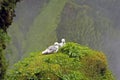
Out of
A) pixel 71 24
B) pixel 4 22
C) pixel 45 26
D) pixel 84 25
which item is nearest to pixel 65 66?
pixel 4 22

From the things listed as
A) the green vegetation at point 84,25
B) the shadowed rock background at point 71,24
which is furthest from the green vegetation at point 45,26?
the green vegetation at point 84,25

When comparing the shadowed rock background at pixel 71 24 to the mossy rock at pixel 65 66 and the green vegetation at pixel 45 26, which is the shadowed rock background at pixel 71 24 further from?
the mossy rock at pixel 65 66

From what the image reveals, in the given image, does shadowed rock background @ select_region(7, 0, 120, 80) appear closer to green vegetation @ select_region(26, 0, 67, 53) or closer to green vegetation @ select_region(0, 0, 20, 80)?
green vegetation @ select_region(26, 0, 67, 53)

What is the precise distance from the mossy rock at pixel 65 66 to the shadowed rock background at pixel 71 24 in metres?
64.3

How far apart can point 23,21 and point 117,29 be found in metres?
20.2

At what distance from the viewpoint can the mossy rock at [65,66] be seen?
36.9 feet

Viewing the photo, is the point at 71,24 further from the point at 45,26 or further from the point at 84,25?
the point at 45,26

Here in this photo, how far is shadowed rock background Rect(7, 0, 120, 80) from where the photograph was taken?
80.6 m

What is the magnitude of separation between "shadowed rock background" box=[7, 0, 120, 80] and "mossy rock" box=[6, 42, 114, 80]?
64.3m

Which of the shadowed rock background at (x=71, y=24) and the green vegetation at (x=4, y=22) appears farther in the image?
the shadowed rock background at (x=71, y=24)

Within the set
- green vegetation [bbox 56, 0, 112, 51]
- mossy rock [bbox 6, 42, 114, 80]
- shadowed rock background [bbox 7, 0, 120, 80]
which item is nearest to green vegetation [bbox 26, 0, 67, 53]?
shadowed rock background [bbox 7, 0, 120, 80]

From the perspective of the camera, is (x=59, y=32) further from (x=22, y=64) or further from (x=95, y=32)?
(x=22, y=64)

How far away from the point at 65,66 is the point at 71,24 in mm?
76288

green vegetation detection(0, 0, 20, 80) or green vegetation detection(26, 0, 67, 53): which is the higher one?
green vegetation detection(26, 0, 67, 53)
